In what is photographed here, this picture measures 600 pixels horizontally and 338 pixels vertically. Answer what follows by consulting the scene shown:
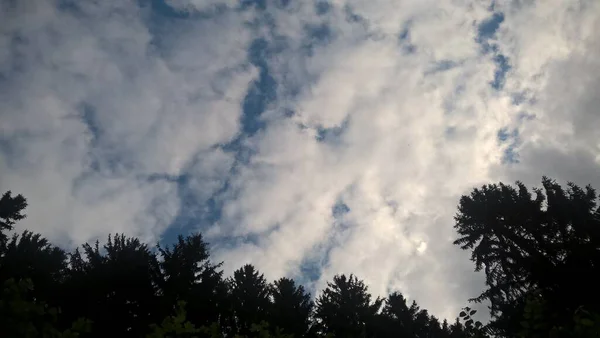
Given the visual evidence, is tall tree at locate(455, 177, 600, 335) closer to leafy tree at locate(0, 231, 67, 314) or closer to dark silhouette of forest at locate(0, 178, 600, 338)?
dark silhouette of forest at locate(0, 178, 600, 338)

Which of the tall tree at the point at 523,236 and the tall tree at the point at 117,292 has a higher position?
the tall tree at the point at 523,236

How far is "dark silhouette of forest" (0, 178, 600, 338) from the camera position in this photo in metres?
21.5

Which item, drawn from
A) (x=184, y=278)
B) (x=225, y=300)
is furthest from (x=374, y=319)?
(x=184, y=278)

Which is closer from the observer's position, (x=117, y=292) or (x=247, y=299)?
(x=117, y=292)

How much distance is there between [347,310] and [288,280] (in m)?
6.04

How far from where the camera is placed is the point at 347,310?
101ft

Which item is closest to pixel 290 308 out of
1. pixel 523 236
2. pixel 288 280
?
pixel 288 280

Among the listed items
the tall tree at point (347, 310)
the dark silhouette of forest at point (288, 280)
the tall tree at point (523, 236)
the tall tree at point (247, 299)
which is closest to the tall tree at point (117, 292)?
the dark silhouette of forest at point (288, 280)

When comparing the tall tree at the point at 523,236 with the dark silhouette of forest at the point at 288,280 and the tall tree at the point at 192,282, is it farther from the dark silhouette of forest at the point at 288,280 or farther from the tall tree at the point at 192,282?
the tall tree at the point at 192,282

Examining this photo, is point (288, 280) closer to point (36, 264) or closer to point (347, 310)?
point (347, 310)

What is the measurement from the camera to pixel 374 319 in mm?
29953

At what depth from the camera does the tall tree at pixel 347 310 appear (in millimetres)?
28625

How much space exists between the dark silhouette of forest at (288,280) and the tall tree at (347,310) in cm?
9

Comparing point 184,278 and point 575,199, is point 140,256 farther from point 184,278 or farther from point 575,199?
point 575,199
